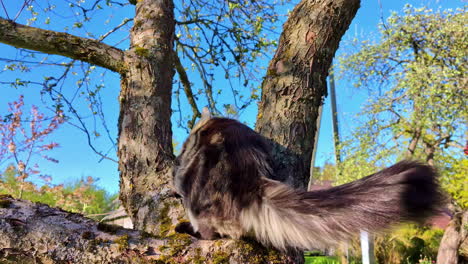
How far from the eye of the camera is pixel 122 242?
1.74m

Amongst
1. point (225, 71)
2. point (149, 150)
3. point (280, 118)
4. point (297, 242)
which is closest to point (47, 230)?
point (149, 150)

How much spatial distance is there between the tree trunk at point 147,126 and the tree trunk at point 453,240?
259 inches

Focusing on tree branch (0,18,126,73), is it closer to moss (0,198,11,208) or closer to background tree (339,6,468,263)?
moss (0,198,11,208)

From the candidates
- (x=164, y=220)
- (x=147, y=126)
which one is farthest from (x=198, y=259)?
(x=147, y=126)

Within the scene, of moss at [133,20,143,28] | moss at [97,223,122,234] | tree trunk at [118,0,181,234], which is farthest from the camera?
moss at [133,20,143,28]

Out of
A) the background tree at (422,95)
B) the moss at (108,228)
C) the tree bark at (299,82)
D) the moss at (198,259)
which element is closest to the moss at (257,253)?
the moss at (198,259)

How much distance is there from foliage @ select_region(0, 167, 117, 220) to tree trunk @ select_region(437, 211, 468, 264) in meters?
6.48

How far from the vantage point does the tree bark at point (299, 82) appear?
2.21 meters

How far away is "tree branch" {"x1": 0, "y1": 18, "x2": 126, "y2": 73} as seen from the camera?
279 centimetres

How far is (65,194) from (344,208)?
668 centimetres

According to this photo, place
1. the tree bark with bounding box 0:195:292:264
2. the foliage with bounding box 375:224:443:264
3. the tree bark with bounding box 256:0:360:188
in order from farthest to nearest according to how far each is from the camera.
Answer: the foliage with bounding box 375:224:443:264
the tree bark with bounding box 256:0:360:188
the tree bark with bounding box 0:195:292:264

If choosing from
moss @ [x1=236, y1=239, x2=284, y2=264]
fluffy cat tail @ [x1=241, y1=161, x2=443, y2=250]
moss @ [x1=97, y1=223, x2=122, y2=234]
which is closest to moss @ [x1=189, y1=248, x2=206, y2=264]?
moss @ [x1=236, y1=239, x2=284, y2=264]

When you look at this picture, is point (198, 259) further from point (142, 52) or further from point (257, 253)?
point (142, 52)

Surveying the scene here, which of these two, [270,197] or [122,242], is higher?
[270,197]
